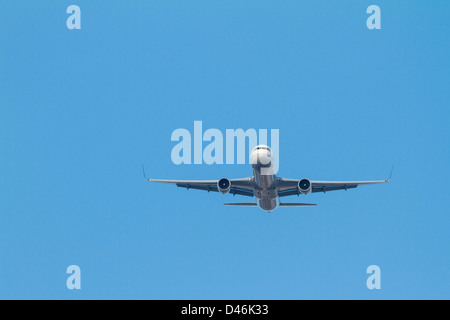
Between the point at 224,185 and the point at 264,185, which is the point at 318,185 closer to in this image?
the point at 264,185

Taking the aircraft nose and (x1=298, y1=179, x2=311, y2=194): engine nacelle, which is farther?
(x1=298, y1=179, x2=311, y2=194): engine nacelle

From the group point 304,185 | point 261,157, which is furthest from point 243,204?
point 261,157

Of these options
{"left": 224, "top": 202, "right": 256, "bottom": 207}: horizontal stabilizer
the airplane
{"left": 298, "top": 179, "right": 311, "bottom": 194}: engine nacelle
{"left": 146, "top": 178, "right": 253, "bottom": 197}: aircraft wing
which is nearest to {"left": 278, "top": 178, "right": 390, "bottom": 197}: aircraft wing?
the airplane

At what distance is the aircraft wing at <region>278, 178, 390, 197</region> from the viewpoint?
165 ft

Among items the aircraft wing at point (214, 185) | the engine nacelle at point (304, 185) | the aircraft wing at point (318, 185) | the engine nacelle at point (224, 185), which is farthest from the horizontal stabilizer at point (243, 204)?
the engine nacelle at point (304, 185)

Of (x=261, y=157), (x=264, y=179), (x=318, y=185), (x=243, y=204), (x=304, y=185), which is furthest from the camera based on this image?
(x=318, y=185)

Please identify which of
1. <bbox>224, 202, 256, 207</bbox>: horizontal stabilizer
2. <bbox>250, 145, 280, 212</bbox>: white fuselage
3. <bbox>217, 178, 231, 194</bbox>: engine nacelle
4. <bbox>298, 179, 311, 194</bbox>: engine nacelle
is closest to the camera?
<bbox>250, 145, 280, 212</bbox>: white fuselage

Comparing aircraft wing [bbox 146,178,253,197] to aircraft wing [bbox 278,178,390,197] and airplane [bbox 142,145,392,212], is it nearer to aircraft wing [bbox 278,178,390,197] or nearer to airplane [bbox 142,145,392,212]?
airplane [bbox 142,145,392,212]

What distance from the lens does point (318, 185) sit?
5278cm

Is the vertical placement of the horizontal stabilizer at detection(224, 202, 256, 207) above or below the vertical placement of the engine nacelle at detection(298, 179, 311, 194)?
below

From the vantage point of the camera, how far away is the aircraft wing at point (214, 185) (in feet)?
166

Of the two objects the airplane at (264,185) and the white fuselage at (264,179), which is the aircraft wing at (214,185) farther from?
the white fuselage at (264,179)

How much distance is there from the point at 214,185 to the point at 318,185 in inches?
335
